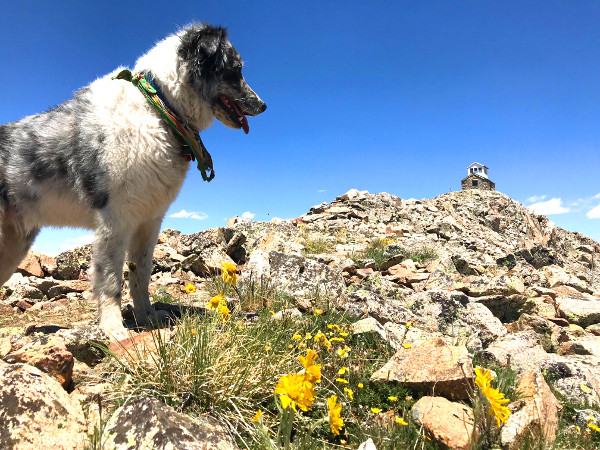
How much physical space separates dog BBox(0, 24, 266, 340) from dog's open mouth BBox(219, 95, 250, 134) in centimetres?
1

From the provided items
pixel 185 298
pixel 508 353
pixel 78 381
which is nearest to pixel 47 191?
pixel 78 381

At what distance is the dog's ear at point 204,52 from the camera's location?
A: 379cm

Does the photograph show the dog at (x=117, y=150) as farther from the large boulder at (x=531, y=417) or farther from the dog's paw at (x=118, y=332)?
the large boulder at (x=531, y=417)

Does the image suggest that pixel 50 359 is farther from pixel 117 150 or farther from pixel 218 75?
pixel 218 75

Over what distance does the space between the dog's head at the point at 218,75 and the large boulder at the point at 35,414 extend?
2865mm

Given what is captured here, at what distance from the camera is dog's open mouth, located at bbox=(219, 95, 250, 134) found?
4.06 m

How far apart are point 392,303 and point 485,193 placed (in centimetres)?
2777

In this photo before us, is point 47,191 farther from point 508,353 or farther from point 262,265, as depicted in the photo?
point 508,353

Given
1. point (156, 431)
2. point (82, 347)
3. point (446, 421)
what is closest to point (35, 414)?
point (156, 431)

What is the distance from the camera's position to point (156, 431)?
175cm

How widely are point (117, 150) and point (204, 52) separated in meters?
1.30

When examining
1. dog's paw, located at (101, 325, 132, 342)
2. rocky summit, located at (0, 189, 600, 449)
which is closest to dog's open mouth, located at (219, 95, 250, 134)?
rocky summit, located at (0, 189, 600, 449)

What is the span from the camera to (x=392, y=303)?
4465mm

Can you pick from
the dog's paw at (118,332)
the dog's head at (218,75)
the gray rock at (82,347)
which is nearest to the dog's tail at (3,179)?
the dog's paw at (118,332)
